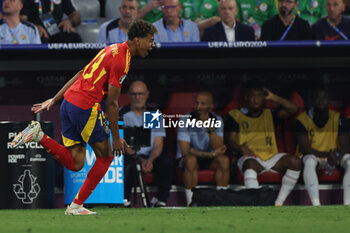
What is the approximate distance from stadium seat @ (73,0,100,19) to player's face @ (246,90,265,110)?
8.07ft

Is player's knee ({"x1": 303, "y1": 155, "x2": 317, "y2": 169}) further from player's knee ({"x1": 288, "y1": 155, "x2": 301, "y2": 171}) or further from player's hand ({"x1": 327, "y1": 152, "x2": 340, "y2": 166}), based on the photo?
player's hand ({"x1": 327, "y1": 152, "x2": 340, "y2": 166})

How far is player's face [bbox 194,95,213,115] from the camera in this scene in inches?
406

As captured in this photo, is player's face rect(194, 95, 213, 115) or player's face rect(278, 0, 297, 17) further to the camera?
player's face rect(194, 95, 213, 115)

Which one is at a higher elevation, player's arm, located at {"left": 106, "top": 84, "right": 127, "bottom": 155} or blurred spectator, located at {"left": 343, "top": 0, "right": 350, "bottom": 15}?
blurred spectator, located at {"left": 343, "top": 0, "right": 350, "bottom": 15}

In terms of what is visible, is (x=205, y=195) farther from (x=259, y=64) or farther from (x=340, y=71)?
(x=340, y=71)

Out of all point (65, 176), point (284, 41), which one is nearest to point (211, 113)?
point (284, 41)

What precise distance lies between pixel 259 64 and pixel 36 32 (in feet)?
→ 10.1

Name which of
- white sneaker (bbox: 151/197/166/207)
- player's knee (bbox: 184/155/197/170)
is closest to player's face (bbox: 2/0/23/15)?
player's knee (bbox: 184/155/197/170)

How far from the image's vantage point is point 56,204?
988 centimetres

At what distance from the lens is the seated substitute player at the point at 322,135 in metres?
10.2

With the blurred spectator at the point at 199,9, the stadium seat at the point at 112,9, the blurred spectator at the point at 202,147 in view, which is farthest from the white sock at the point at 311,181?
the stadium seat at the point at 112,9

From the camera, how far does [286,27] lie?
970 centimetres

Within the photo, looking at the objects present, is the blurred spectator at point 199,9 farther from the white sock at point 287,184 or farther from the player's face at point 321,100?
the white sock at point 287,184

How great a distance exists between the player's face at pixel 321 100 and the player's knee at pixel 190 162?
194cm
